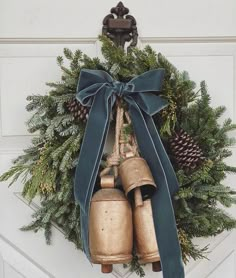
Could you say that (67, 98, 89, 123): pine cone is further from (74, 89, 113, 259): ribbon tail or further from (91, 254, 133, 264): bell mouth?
(91, 254, 133, 264): bell mouth

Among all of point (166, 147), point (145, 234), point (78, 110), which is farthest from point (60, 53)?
point (145, 234)

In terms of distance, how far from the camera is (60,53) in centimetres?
95

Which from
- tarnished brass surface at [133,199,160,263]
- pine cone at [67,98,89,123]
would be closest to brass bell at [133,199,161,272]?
tarnished brass surface at [133,199,160,263]

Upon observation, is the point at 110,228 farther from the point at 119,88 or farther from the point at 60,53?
the point at 60,53

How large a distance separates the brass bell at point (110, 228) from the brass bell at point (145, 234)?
0.02 meters

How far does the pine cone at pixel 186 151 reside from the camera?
2.61 ft

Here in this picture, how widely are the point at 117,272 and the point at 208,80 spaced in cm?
45

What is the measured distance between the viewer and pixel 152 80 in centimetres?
80

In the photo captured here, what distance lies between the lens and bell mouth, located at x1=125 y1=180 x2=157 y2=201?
0.73m

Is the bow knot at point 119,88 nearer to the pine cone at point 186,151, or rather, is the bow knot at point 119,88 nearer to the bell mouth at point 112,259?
the pine cone at point 186,151

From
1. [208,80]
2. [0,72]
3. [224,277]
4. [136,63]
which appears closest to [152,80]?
[136,63]

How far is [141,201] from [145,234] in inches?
2.4

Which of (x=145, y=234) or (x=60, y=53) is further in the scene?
(x=60, y=53)

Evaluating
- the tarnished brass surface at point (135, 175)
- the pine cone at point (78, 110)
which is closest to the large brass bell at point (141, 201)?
the tarnished brass surface at point (135, 175)
